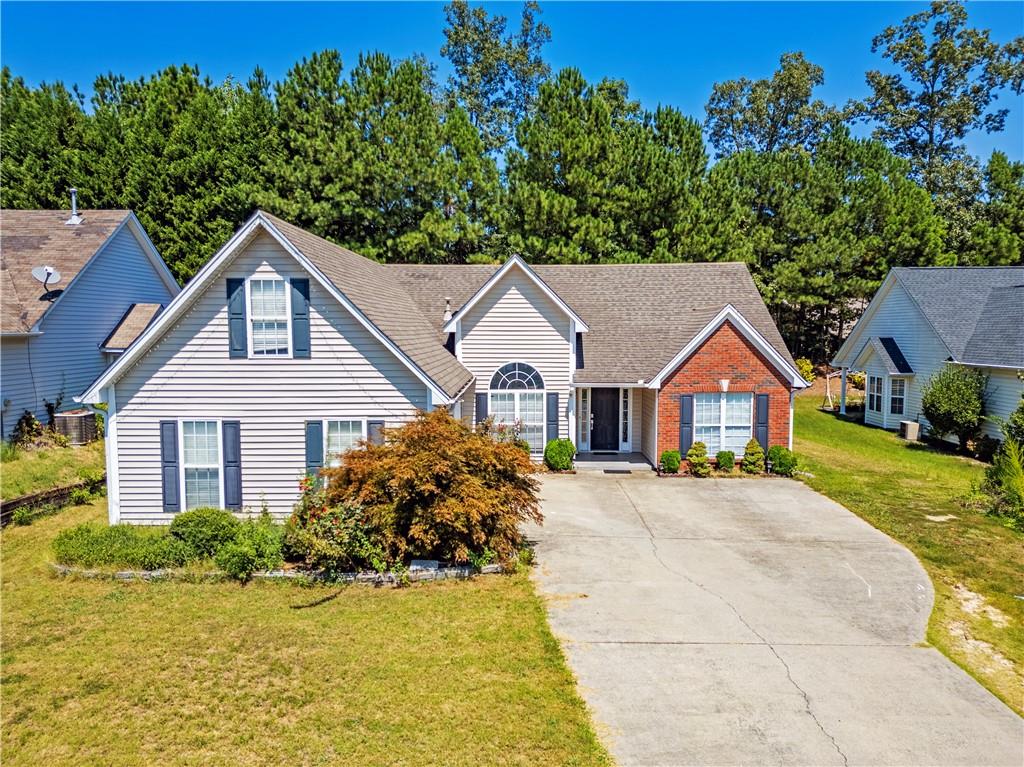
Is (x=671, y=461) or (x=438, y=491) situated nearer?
(x=438, y=491)

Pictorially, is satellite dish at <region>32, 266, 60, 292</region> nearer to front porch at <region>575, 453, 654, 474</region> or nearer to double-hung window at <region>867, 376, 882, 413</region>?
front porch at <region>575, 453, 654, 474</region>

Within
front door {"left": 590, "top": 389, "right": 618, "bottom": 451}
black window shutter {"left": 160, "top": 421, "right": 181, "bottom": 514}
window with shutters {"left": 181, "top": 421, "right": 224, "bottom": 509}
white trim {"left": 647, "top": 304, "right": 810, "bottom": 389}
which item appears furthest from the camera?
front door {"left": 590, "top": 389, "right": 618, "bottom": 451}

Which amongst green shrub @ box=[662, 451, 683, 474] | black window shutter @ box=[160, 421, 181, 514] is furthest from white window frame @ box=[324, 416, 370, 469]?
green shrub @ box=[662, 451, 683, 474]

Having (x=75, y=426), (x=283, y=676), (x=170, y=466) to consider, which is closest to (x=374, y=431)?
(x=170, y=466)

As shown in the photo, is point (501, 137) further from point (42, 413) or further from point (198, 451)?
point (198, 451)

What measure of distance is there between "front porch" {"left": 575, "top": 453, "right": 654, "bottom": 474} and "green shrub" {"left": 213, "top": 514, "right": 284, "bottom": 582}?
10455mm

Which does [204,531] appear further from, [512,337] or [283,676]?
[512,337]

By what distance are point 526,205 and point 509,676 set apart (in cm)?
2709

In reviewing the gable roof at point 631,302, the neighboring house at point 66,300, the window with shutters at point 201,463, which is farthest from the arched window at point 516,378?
the neighboring house at point 66,300

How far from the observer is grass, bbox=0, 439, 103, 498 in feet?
51.3

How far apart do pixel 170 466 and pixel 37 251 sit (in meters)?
15.7

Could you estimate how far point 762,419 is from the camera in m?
19.4

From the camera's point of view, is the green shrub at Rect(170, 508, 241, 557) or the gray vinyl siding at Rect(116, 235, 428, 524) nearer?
the green shrub at Rect(170, 508, 241, 557)

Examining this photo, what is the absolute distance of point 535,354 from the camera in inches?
795
